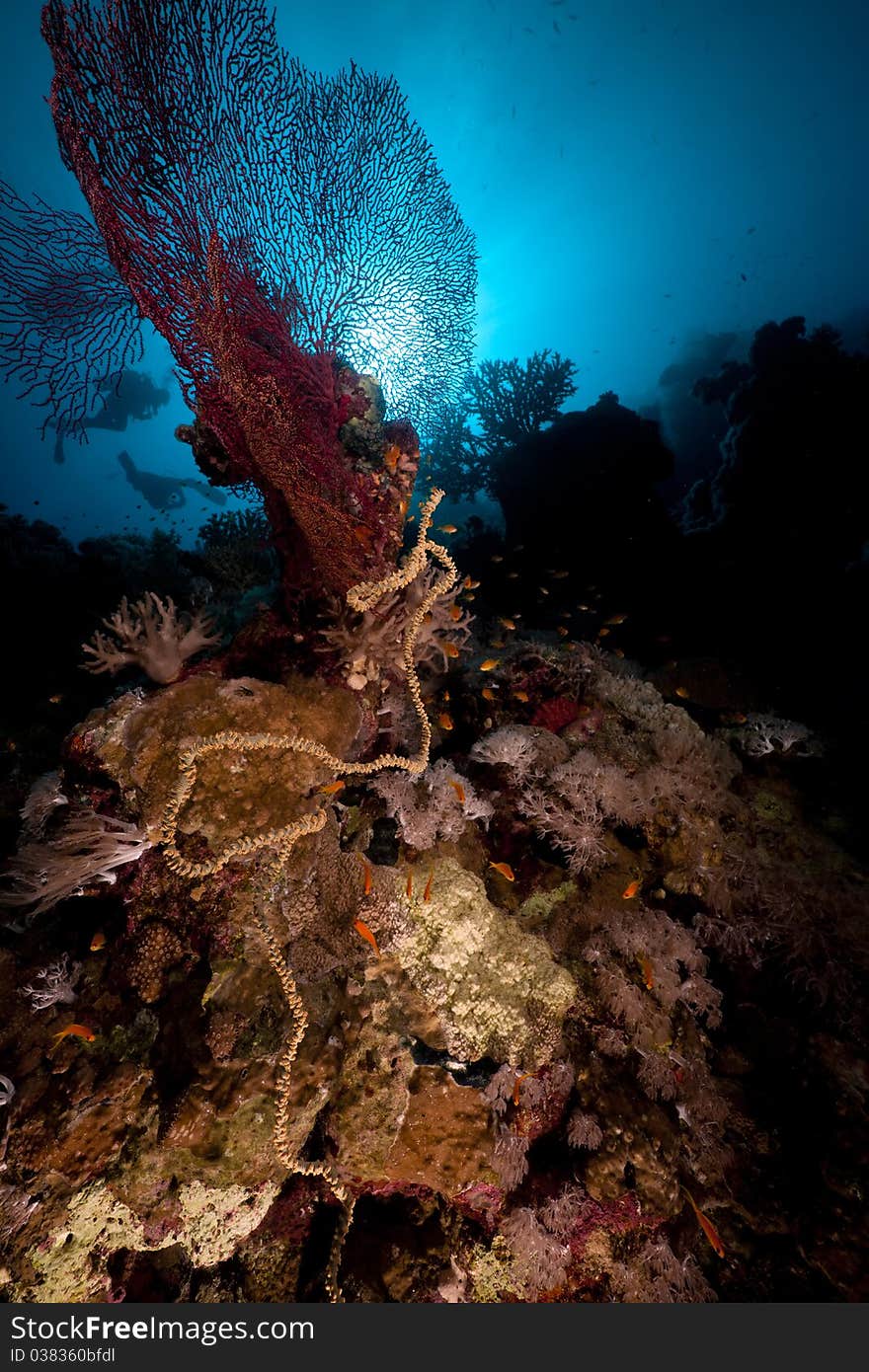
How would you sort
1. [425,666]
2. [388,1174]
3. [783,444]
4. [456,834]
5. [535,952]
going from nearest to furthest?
[388,1174] < [535,952] < [456,834] < [425,666] < [783,444]

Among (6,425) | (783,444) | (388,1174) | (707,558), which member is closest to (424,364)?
(388,1174)

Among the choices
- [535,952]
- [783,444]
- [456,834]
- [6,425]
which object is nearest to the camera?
[535,952]

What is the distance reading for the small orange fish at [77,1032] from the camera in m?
2.86

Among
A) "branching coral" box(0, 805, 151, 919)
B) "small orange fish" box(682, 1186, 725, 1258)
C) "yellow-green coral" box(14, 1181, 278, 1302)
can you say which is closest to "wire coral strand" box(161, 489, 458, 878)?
"branching coral" box(0, 805, 151, 919)

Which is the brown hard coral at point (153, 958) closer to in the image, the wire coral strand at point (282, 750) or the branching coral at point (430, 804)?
the wire coral strand at point (282, 750)

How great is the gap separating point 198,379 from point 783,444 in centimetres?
1286

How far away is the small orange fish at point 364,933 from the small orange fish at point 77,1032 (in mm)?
1631

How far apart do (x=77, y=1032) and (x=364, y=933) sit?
5.88 ft

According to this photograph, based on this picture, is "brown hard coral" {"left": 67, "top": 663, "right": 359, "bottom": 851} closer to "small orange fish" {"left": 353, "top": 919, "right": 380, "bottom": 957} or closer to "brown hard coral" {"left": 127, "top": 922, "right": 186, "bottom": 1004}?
"brown hard coral" {"left": 127, "top": 922, "right": 186, "bottom": 1004}

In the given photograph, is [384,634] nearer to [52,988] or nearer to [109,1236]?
[52,988]

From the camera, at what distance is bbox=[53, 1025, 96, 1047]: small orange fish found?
286 cm

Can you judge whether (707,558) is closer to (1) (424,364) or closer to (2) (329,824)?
(1) (424,364)

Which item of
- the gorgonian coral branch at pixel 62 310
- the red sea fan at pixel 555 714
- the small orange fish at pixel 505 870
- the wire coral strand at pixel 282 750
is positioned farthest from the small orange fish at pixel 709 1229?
the gorgonian coral branch at pixel 62 310

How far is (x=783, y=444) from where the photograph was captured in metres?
11.2
